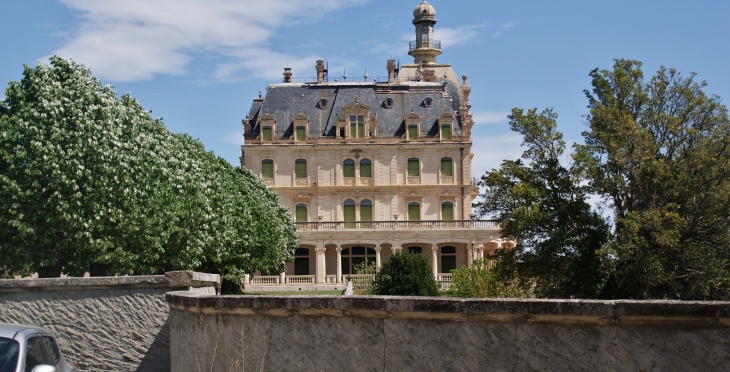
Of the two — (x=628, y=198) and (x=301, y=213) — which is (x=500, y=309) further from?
Result: (x=301, y=213)

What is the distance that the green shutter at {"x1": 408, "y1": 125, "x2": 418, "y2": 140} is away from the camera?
7788 cm

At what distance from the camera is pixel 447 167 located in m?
78.1

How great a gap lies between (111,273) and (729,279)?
22165 millimetres

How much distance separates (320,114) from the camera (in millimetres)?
79500

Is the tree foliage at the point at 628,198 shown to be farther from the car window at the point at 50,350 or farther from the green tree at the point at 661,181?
the car window at the point at 50,350

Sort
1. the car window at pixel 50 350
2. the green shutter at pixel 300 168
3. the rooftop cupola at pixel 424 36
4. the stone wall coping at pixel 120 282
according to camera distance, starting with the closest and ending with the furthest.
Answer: the car window at pixel 50 350, the stone wall coping at pixel 120 282, the green shutter at pixel 300 168, the rooftop cupola at pixel 424 36

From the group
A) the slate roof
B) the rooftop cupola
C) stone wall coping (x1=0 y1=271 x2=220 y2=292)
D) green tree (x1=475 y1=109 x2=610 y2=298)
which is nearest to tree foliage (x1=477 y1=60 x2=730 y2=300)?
green tree (x1=475 y1=109 x2=610 y2=298)

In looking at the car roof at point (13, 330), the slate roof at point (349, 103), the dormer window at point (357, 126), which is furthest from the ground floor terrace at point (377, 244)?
the car roof at point (13, 330)

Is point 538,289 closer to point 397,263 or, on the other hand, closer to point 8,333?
point 397,263

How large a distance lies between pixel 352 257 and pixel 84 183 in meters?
47.2

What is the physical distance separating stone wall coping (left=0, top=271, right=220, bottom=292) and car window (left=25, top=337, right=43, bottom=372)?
2.40 m

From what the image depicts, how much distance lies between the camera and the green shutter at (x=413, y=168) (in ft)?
256

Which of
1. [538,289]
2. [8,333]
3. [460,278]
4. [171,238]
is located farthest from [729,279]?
[8,333]

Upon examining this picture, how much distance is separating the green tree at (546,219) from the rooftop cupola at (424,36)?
64068mm
